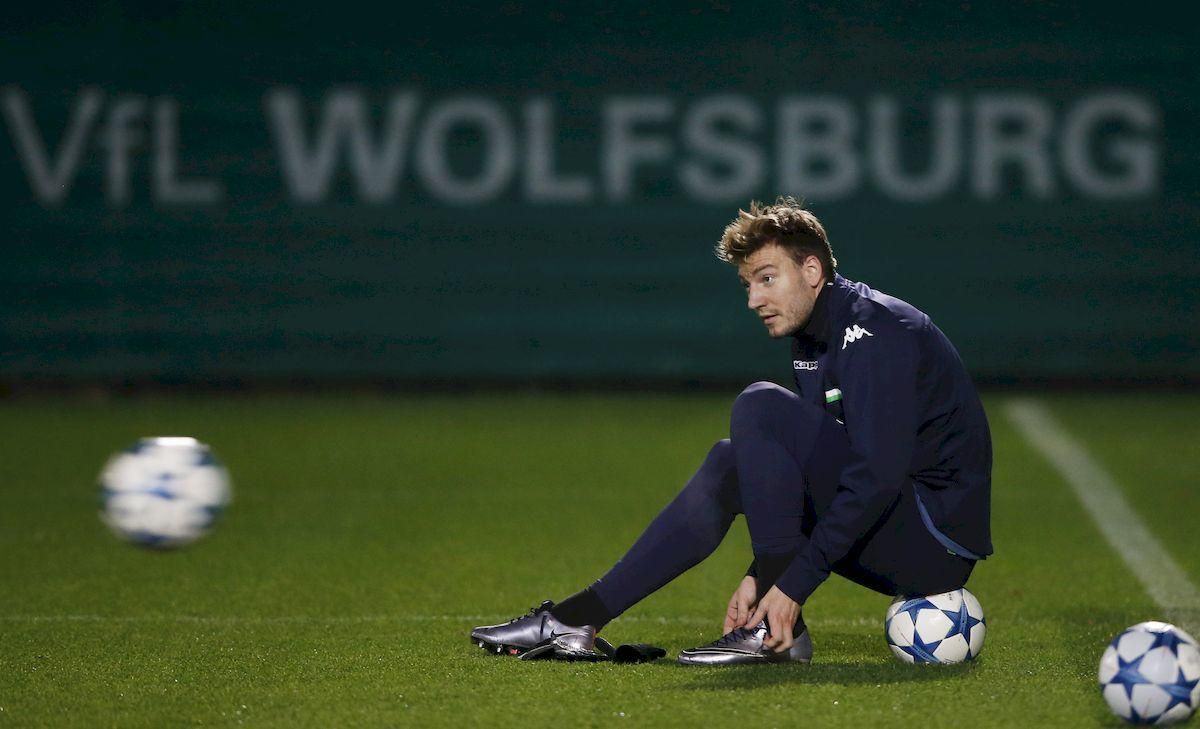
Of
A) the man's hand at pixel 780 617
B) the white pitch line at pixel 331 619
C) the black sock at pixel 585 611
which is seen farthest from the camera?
the white pitch line at pixel 331 619

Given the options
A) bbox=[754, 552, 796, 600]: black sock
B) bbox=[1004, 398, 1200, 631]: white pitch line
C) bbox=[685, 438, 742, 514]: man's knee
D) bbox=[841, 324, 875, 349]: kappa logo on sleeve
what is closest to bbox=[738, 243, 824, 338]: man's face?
bbox=[841, 324, 875, 349]: kappa logo on sleeve

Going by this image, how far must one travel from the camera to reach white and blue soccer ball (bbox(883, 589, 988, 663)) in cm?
461

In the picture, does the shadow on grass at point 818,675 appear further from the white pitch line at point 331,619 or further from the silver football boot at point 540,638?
the white pitch line at point 331,619

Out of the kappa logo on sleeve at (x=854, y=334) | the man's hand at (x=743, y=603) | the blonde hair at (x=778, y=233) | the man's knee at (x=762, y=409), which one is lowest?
the man's hand at (x=743, y=603)

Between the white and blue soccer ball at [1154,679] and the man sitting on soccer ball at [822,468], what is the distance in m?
0.67

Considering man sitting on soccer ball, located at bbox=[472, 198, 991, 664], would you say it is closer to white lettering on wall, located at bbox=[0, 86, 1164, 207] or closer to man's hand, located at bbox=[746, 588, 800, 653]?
man's hand, located at bbox=[746, 588, 800, 653]

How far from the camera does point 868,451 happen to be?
14.3ft

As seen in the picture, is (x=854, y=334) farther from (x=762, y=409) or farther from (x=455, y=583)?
(x=455, y=583)

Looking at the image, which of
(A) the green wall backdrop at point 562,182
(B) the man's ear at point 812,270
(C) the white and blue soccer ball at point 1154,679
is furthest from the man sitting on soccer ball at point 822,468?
(A) the green wall backdrop at point 562,182

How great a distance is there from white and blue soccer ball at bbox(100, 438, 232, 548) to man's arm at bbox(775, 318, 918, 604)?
1811 millimetres

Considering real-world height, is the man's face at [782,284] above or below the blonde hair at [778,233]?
below

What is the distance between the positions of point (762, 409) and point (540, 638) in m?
0.86

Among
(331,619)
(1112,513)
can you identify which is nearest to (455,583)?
(331,619)

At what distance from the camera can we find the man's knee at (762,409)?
453cm
